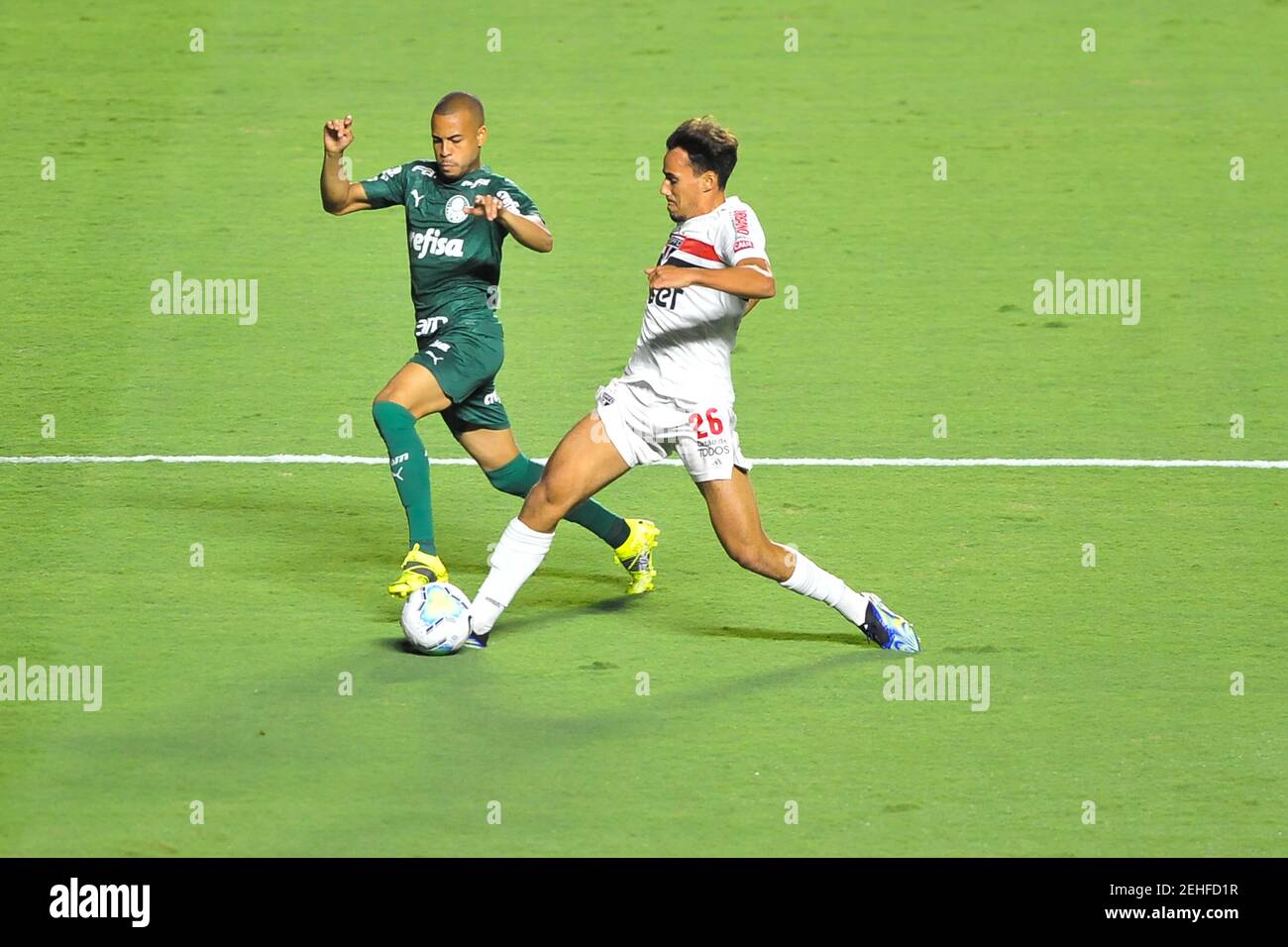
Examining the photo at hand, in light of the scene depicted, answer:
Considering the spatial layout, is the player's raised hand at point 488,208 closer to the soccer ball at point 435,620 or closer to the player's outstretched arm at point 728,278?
the player's outstretched arm at point 728,278

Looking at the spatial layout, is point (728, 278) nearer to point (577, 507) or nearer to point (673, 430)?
point (673, 430)

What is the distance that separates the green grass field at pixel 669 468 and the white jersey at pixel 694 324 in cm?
113

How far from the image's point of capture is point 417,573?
833 centimetres

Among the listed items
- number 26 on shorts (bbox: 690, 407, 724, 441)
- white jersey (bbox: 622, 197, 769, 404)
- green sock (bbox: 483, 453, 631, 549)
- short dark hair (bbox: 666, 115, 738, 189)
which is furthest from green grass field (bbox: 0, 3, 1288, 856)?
short dark hair (bbox: 666, 115, 738, 189)

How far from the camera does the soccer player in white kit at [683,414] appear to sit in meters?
7.71

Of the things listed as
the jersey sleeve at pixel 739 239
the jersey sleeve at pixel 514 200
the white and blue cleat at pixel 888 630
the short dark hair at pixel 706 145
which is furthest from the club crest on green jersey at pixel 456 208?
the white and blue cleat at pixel 888 630

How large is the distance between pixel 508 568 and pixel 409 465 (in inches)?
32.1

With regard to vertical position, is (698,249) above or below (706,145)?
below

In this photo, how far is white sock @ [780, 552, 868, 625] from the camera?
7926 mm

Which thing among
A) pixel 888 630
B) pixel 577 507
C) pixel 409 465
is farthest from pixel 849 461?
pixel 409 465

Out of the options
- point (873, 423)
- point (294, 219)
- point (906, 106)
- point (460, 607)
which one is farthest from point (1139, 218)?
point (460, 607)

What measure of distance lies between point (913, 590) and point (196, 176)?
8.38m

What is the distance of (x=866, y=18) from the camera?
60.2ft

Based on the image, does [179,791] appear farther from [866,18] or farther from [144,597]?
[866,18]
